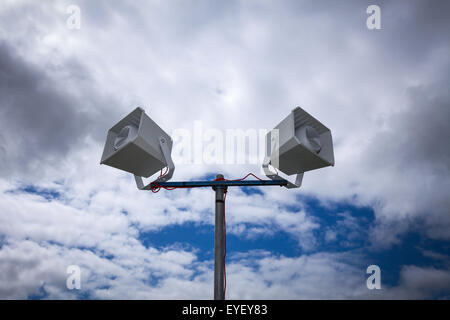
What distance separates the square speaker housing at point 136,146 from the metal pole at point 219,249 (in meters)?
1.05

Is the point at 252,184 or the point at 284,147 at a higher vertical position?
the point at 284,147

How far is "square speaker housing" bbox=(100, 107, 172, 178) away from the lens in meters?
3.92

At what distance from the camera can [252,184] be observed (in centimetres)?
399

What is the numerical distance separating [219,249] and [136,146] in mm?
1726

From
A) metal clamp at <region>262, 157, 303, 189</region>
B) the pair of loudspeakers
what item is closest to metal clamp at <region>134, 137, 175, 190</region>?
the pair of loudspeakers

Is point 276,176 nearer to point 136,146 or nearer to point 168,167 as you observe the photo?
point 168,167

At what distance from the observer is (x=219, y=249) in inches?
143
